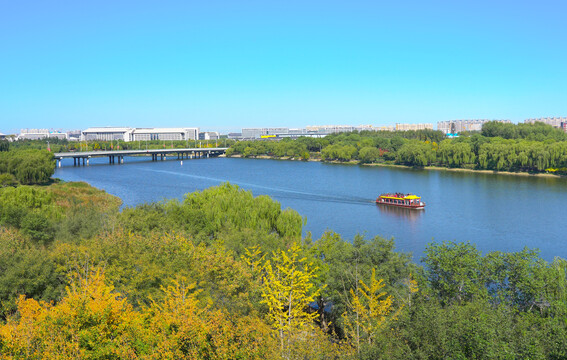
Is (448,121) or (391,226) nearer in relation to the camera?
(391,226)

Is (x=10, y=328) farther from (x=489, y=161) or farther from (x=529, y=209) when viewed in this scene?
(x=489, y=161)

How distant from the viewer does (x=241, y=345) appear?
4.37 m

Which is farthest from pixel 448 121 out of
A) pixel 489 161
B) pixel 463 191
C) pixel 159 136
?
pixel 463 191

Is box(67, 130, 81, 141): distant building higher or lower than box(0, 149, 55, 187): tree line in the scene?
higher

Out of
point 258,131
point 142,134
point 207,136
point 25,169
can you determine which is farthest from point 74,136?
point 25,169

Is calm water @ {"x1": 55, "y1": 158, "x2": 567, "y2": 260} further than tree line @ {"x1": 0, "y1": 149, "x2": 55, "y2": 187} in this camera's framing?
No

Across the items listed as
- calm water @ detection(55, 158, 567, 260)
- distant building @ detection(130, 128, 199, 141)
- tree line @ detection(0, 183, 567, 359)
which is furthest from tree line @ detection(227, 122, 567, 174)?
distant building @ detection(130, 128, 199, 141)

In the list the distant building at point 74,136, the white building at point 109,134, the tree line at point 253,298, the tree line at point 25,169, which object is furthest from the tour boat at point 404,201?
the distant building at point 74,136

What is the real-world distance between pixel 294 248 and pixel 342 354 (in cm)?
245

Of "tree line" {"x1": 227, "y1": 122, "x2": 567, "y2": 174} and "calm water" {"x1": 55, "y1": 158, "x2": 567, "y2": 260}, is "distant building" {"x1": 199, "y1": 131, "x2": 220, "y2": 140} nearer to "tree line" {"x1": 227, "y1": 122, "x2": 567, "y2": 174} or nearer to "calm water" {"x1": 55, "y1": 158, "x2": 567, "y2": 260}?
"tree line" {"x1": 227, "y1": 122, "x2": 567, "y2": 174}

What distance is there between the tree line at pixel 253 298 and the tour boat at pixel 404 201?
9378 millimetres

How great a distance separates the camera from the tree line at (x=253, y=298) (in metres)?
4.13

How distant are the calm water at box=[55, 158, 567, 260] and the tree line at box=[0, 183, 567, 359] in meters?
5.10

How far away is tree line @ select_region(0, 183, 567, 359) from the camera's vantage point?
4.13 metres
